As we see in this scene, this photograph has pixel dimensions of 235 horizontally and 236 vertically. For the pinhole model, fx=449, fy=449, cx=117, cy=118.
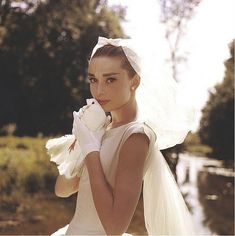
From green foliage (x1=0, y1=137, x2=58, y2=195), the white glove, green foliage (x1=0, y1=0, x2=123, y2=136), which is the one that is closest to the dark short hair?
the white glove

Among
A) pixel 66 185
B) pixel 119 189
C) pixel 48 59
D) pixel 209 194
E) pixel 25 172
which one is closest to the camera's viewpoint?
pixel 119 189

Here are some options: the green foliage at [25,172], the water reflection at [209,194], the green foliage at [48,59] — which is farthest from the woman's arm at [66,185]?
the green foliage at [48,59]

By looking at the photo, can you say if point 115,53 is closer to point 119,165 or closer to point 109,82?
point 109,82

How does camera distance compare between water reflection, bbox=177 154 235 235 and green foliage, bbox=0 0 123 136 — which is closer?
water reflection, bbox=177 154 235 235

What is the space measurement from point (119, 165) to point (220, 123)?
11544mm

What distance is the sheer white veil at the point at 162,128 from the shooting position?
3.72ft

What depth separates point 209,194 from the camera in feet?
26.0

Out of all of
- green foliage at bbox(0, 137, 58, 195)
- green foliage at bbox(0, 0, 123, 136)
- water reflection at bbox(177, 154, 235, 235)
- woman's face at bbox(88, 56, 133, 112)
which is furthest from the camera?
green foliage at bbox(0, 0, 123, 136)

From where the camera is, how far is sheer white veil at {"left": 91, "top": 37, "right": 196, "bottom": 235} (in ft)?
3.72

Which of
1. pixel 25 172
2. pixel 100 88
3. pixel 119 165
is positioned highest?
pixel 100 88

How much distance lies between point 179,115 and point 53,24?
1005cm

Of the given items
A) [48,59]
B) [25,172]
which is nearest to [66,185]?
[25,172]

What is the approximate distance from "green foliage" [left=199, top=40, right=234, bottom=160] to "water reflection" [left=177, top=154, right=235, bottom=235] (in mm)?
512

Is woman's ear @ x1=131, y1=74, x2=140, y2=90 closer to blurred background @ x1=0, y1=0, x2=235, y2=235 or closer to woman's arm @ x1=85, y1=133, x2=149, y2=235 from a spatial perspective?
woman's arm @ x1=85, y1=133, x2=149, y2=235
